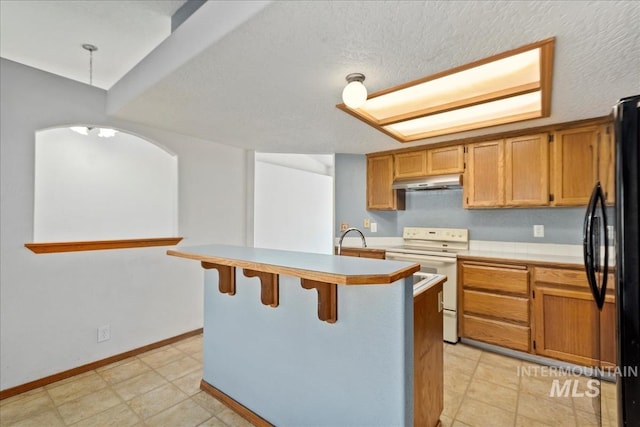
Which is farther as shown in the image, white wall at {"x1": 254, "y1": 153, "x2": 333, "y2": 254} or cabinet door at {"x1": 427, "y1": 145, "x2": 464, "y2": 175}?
white wall at {"x1": 254, "y1": 153, "x2": 333, "y2": 254}

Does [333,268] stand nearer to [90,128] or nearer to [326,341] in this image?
[326,341]

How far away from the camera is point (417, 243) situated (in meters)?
3.76

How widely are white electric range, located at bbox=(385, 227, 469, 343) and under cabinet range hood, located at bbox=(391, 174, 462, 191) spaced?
0.52 meters

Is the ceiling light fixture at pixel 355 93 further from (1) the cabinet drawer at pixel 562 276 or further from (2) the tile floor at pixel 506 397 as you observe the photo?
(1) the cabinet drawer at pixel 562 276

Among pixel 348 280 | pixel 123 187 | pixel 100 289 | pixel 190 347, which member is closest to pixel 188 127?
pixel 123 187

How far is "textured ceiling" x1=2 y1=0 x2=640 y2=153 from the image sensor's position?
4.10 ft

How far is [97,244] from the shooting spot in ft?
8.29

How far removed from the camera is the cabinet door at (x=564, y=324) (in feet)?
7.56

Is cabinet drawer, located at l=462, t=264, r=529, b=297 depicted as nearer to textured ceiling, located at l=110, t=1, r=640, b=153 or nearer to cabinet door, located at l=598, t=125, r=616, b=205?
textured ceiling, located at l=110, t=1, r=640, b=153

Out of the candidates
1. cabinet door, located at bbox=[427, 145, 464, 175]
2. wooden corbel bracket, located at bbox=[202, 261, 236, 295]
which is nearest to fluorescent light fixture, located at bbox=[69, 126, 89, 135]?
wooden corbel bracket, located at bbox=[202, 261, 236, 295]

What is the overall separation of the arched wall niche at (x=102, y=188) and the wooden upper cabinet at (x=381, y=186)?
2362 mm

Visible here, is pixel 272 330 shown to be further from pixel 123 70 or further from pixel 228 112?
pixel 123 70

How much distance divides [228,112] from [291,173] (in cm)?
304

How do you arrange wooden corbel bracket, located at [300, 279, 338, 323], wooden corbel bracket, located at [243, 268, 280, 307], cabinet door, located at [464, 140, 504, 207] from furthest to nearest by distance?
cabinet door, located at [464, 140, 504, 207] < wooden corbel bracket, located at [243, 268, 280, 307] < wooden corbel bracket, located at [300, 279, 338, 323]
